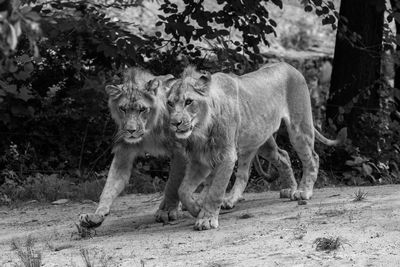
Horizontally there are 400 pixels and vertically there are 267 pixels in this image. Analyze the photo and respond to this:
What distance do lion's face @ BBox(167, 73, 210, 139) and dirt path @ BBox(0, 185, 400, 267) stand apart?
2.46ft

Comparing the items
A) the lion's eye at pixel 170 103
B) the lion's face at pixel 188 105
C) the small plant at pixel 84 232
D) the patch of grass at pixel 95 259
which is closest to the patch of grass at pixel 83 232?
the small plant at pixel 84 232

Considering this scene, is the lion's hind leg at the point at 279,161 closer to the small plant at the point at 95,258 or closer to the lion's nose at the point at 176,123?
the lion's nose at the point at 176,123

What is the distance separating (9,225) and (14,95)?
211 cm

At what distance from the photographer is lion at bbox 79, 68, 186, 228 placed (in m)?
6.17

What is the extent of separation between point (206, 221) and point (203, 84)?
0.99 m

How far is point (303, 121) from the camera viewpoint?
7.79 m

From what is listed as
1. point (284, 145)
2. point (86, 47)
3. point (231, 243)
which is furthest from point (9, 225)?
point (284, 145)

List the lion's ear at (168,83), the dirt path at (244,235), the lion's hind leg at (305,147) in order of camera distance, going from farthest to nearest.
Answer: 1. the lion's hind leg at (305,147)
2. the lion's ear at (168,83)
3. the dirt path at (244,235)

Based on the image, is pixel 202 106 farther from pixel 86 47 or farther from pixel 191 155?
pixel 86 47

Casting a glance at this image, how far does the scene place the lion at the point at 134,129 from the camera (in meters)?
6.17

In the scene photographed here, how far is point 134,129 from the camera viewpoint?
612 cm

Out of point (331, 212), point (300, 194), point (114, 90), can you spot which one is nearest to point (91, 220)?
point (114, 90)

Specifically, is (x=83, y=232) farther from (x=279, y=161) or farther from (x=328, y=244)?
(x=279, y=161)

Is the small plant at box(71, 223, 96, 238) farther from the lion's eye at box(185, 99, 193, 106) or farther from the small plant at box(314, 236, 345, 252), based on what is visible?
the small plant at box(314, 236, 345, 252)
